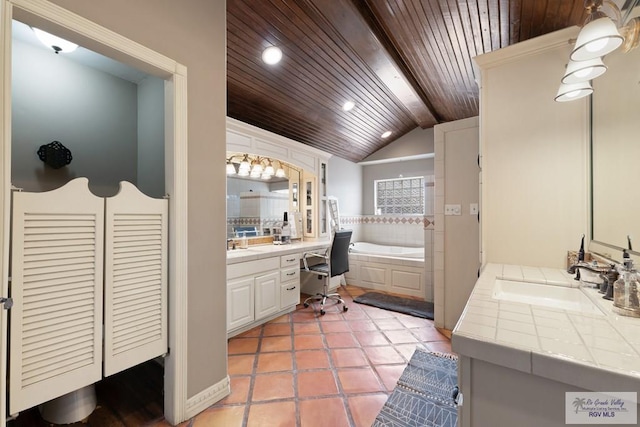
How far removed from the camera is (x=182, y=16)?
1488 millimetres

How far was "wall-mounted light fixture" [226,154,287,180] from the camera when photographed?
3.27 meters

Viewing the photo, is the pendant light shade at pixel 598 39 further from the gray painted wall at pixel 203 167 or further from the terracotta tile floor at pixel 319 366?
the terracotta tile floor at pixel 319 366

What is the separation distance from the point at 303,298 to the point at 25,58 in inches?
134

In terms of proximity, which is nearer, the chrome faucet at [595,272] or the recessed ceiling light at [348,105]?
the chrome faucet at [595,272]

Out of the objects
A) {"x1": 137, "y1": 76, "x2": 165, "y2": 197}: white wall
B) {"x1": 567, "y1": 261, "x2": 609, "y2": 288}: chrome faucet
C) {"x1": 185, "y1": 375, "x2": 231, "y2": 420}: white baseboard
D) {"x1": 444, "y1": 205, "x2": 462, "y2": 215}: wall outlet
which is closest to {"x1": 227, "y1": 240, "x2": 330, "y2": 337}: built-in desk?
{"x1": 185, "y1": 375, "x2": 231, "y2": 420}: white baseboard

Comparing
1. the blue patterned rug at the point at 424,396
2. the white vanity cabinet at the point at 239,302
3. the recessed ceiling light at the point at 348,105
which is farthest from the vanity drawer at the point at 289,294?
the recessed ceiling light at the point at 348,105

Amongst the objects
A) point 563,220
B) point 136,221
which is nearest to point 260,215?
point 136,221

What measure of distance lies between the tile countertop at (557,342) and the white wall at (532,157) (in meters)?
0.78

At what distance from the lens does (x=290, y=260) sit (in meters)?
3.13

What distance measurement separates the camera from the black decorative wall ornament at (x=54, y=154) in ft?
5.70

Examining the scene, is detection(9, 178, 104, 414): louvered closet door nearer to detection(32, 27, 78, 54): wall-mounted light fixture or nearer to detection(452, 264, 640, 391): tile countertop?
detection(32, 27, 78, 54): wall-mounted light fixture

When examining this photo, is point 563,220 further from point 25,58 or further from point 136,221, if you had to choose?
point 25,58

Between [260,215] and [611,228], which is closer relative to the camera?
[611,228]

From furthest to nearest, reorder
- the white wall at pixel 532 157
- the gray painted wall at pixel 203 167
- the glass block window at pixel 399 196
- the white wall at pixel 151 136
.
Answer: the glass block window at pixel 399 196, the white wall at pixel 151 136, the white wall at pixel 532 157, the gray painted wall at pixel 203 167
